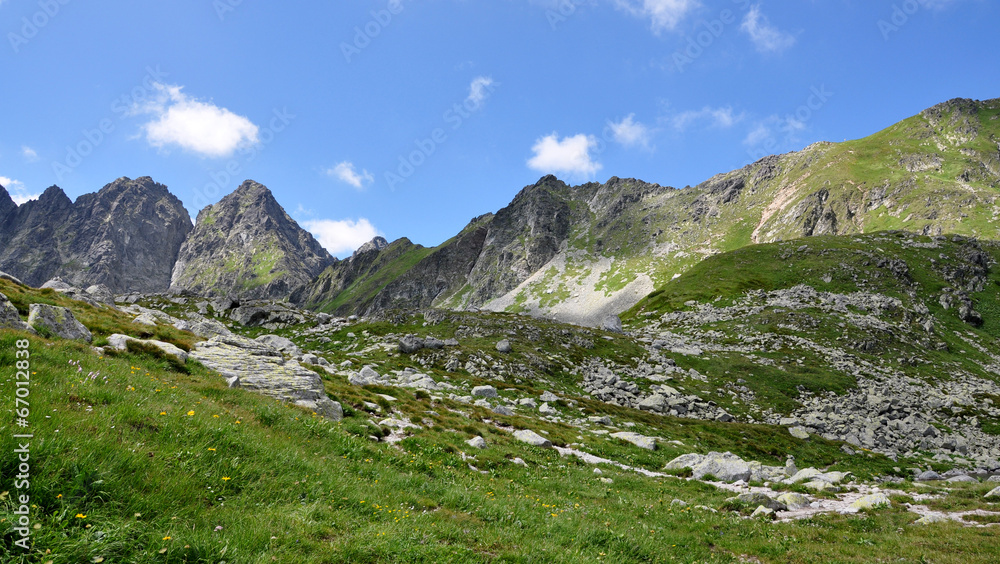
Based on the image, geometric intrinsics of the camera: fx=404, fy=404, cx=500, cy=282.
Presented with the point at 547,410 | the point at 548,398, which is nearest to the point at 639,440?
the point at 547,410

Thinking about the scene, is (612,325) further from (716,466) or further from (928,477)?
(716,466)

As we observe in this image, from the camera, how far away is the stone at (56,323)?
52.3ft

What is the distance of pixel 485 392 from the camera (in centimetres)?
3822

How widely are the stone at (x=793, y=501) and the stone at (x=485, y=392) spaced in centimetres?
2467

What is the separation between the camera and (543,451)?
21141 mm

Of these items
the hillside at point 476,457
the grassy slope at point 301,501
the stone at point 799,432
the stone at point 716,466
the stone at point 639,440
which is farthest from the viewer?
the stone at point 799,432

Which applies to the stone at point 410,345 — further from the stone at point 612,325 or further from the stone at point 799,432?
the stone at point 612,325

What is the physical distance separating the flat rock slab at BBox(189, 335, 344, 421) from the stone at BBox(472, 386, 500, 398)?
18913 millimetres

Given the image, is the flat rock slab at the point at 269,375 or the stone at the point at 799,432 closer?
the flat rock slab at the point at 269,375

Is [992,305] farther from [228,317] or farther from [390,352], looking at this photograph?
[228,317]

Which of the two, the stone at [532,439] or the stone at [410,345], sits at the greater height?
the stone at [410,345]

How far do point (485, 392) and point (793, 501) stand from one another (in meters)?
25.5

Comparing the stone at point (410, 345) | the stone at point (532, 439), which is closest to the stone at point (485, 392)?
the stone at point (532, 439)

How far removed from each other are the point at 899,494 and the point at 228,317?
367 ft
